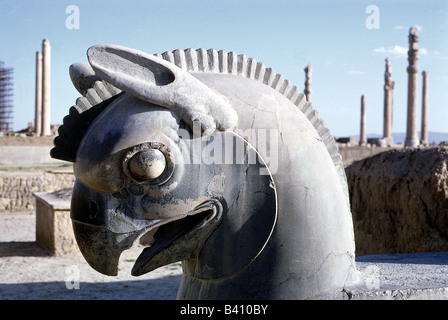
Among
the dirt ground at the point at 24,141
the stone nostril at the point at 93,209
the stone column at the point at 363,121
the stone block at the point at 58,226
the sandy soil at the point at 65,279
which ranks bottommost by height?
the sandy soil at the point at 65,279

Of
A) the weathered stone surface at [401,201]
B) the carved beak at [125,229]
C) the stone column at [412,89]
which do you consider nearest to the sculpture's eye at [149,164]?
the carved beak at [125,229]

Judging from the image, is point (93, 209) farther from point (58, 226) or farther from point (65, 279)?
point (58, 226)

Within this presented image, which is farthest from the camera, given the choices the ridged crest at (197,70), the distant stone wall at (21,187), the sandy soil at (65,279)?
the distant stone wall at (21,187)

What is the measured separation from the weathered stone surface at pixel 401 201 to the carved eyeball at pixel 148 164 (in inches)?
152

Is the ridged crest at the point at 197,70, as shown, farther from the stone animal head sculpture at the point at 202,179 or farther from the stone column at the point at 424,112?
the stone column at the point at 424,112

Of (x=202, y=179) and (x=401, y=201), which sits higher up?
(x=202, y=179)

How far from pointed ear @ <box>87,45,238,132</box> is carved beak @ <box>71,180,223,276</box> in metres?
0.28

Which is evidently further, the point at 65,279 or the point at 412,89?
the point at 412,89

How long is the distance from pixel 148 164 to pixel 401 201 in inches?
168

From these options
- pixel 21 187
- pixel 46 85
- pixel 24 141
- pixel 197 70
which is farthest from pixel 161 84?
pixel 46 85

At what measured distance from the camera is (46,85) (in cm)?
2642

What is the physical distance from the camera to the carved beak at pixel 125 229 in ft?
5.00

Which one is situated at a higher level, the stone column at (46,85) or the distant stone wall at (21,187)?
the stone column at (46,85)
